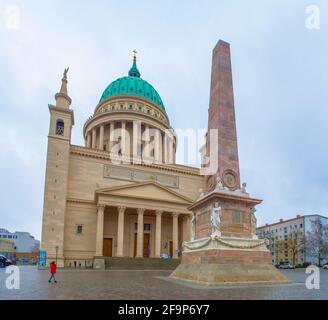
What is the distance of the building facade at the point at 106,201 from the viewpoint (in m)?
41.2

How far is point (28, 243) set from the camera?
128 meters

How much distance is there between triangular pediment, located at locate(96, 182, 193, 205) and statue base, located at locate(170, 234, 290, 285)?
26889 mm

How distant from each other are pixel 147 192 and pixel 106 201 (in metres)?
6.55

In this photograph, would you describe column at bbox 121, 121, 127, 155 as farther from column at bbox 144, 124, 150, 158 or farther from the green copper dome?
the green copper dome

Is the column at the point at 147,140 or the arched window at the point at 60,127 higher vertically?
the column at the point at 147,140

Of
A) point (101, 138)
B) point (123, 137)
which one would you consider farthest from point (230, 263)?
point (101, 138)

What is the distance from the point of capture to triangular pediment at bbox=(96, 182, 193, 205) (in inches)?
1683

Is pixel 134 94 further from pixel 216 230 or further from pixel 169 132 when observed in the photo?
pixel 216 230

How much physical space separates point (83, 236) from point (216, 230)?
32.1 metres

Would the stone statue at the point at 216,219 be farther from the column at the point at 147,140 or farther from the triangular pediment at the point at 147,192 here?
the column at the point at 147,140

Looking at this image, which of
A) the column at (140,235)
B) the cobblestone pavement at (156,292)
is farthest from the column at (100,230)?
the cobblestone pavement at (156,292)

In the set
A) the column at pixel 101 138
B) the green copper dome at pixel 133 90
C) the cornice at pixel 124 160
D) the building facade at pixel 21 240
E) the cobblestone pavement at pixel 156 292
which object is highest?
the green copper dome at pixel 133 90

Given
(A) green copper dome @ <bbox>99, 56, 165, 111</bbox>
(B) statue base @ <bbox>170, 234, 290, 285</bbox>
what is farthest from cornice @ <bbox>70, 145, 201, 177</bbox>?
(B) statue base @ <bbox>170, 234, 290, 285</bbox>

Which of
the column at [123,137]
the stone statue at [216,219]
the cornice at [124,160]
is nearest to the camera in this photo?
the stone statue at [216,219]
